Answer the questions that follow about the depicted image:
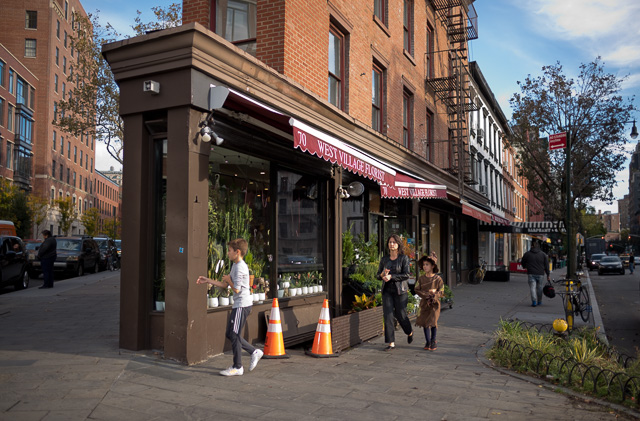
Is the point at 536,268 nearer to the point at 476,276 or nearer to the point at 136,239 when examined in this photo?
the point at 476,276

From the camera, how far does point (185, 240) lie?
22.3 feet

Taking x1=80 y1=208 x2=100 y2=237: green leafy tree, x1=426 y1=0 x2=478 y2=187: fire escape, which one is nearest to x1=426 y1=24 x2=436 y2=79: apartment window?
x1=426 y1=0 x2=478 y2=187: fire escape

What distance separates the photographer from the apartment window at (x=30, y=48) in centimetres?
5522

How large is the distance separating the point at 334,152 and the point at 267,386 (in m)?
3.74

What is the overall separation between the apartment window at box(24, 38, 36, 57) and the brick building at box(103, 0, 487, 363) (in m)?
52.4

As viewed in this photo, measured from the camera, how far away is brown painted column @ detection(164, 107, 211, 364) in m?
6.72

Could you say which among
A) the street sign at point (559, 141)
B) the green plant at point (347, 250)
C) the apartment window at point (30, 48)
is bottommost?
the green plant at point (347, 250)

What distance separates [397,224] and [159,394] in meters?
11.0

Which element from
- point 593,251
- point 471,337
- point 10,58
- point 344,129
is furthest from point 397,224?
point 593,251

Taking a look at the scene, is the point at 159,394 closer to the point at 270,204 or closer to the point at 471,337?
the point at 270,204

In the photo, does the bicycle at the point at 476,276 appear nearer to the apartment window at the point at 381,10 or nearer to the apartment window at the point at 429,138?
the apartment window at the point at 429,138

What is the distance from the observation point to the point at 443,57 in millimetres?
20953

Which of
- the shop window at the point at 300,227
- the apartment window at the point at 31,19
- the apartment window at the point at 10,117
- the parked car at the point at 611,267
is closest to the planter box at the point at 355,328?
the shop window at the point at 300,227

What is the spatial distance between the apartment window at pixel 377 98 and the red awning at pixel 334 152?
3.92 m
